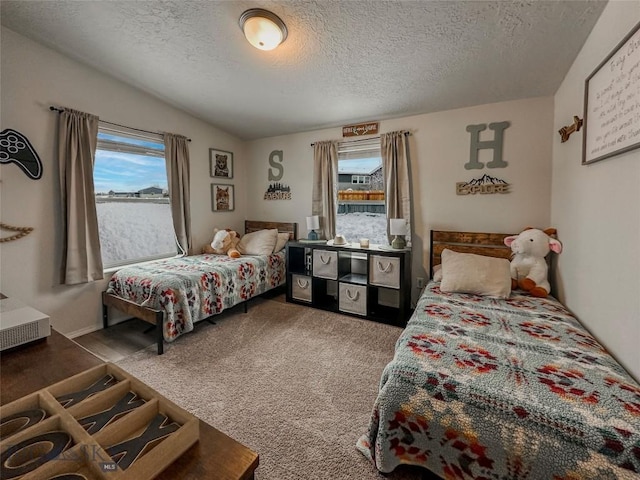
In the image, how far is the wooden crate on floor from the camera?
0.56 meters

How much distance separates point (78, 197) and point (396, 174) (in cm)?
316

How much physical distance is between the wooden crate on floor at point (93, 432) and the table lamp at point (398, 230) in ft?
8.94

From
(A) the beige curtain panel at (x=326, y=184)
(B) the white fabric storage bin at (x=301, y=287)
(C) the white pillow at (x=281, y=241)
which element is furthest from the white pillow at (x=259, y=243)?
(A) the beige curtain panel at (x=326, y=184)

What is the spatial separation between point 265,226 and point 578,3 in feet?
12.2

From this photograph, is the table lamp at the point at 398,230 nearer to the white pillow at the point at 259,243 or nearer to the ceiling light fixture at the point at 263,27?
the white pillow at the point at 259,243

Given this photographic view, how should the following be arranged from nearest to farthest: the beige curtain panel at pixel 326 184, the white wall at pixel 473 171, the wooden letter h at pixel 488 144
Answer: the white wall at pixel 473 171 → the wooden letter h at pixel 488 144 → the beige curtain panel at pixel 326 184

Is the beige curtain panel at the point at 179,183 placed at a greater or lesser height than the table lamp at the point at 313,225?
greater

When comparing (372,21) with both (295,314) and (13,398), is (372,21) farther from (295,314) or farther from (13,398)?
(295,314)

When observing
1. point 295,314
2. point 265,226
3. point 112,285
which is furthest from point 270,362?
point 265,226

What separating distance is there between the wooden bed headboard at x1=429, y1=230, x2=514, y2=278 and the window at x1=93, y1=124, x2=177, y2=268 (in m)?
3.14

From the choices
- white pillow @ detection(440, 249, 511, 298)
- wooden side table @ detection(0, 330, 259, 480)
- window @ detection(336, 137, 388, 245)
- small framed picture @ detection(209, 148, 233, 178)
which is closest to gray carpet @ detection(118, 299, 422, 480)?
white pillow @ detection(440, 249, 511, 298)

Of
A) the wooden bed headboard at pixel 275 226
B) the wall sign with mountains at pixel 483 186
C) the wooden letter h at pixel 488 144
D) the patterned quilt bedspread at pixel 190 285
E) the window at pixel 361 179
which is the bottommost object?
the patterned quilt bedspread at pixel 190 285

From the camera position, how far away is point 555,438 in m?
1.02

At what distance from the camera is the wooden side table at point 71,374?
0.61m
